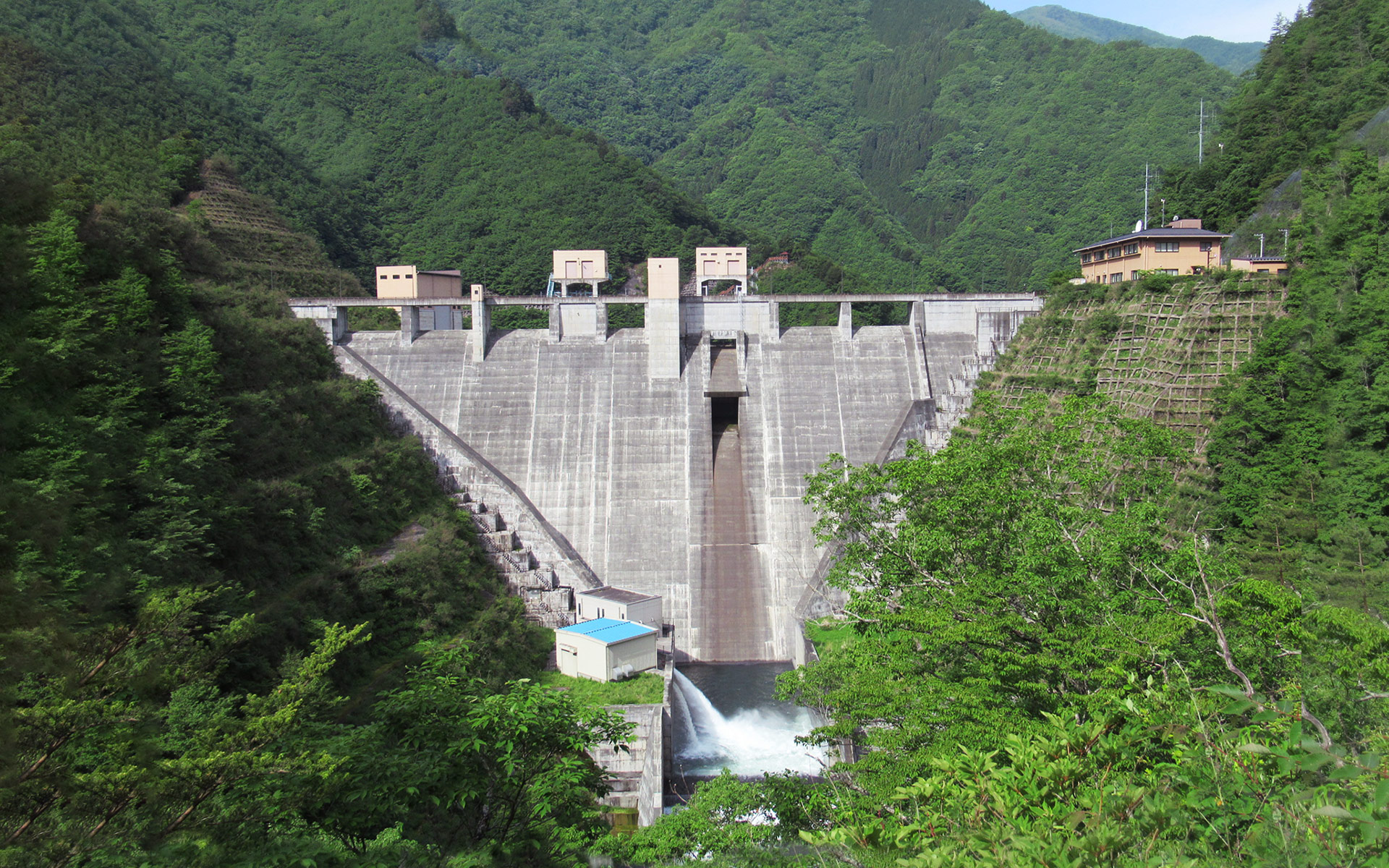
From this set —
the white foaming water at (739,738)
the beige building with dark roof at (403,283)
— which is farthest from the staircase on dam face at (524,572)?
the beige building with dark roof at (403,283)

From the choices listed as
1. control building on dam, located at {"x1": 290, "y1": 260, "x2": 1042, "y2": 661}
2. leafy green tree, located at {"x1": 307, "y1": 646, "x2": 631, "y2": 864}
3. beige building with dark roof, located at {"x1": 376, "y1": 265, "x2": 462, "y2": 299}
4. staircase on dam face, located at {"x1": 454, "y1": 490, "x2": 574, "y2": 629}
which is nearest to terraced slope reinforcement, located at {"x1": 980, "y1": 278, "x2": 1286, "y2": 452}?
control building on dam, located at {"x1": 290, "y1": 260, "x2": 1042, "y2": 661}

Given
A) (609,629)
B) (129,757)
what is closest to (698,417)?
(609,629)

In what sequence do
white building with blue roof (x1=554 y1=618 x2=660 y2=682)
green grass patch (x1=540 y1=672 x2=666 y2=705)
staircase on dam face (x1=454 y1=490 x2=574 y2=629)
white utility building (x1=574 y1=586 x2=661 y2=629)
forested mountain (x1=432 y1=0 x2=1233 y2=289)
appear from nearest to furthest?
green grass patch (x1=540 y1=672 x2=666 y2=705), white building with blue roof (x1=554 y1=618 x2=660 y2=682), white utility building (x1=574 y1=586 x2=661 y2=629), staircase on dam face (x1=454 y1=490 x2=574 y2=629), forested mountain (x1=432 y1=0 x2=1233 y2=289)

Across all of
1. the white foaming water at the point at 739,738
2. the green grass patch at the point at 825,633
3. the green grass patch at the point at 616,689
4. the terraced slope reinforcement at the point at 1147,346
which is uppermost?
the terraced slope reinforcement at the point at 1147,346

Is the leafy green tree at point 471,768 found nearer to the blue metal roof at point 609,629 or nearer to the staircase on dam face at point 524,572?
the blue metal roof at point 609,629

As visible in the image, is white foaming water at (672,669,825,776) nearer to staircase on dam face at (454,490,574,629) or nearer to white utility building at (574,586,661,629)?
white utility building at (574,586,661,629)

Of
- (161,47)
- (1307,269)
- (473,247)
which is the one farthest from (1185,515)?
(161,47)
